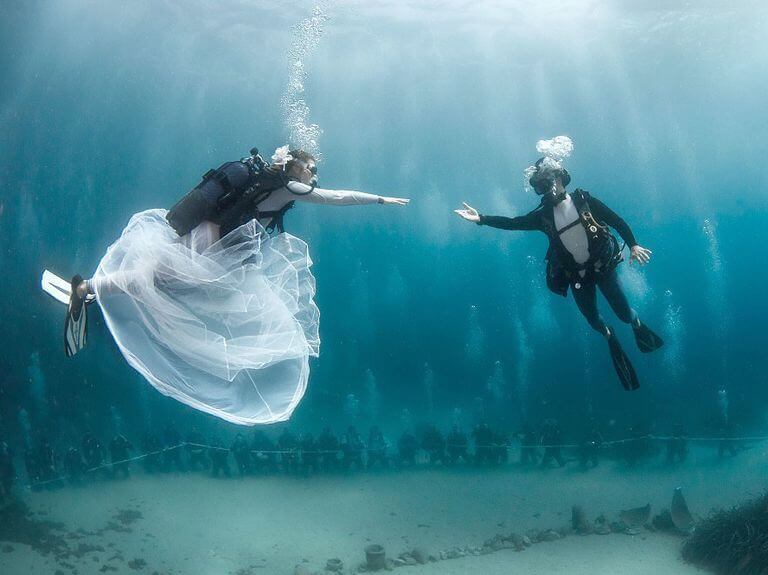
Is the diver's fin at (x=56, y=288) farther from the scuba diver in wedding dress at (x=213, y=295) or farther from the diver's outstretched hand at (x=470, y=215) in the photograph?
the diver's outstretched hand at (x=470, y=215)

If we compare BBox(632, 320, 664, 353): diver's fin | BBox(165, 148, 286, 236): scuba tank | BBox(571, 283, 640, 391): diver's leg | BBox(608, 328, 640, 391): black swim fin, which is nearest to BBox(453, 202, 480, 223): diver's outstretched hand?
BBox(571, 283, 640, 391): diver's leg

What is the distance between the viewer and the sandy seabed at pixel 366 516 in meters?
10.6

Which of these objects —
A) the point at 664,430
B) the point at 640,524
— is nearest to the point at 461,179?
the point at 664,430

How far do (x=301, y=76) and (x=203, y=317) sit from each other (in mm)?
38173

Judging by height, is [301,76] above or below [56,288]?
above

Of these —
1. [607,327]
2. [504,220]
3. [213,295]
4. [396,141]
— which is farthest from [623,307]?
[396,141]

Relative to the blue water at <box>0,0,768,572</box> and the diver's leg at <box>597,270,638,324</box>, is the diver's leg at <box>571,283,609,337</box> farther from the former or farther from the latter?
the blue water at <box>0,0,768,572</box>

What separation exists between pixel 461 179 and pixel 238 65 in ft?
208

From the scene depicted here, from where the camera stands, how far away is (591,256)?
6.19 m

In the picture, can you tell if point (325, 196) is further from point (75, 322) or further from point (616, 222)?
point (616, 222)

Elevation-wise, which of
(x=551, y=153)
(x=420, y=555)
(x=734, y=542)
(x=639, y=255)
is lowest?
(x=420, y=555)

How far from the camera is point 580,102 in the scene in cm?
5203

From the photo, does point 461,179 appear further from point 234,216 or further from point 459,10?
point 234,216

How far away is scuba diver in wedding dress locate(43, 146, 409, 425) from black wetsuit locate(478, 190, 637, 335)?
220 centimetres
